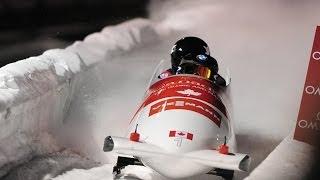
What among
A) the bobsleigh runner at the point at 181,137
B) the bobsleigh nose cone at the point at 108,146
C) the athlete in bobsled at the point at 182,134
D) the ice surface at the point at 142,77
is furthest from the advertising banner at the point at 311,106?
the bobsleigh nose cone at the point at 108,146

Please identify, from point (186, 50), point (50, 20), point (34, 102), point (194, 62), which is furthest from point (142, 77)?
point (50, 20)

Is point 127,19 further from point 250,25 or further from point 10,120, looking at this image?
point 10,120

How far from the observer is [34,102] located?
200 inches

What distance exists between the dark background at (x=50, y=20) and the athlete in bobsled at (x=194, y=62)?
13.0 feet

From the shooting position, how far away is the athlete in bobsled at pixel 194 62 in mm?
5348

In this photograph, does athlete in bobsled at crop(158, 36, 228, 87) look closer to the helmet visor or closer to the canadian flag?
the helmet visor

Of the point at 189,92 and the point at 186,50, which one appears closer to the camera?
the point at 189,92

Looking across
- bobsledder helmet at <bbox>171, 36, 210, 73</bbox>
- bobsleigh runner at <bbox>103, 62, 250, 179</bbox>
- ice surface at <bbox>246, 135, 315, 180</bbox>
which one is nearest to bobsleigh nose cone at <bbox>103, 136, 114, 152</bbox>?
bobsleigh runner at <bbox>103, 62, 250, 179</bbox>

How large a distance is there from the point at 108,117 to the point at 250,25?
24.4 feet

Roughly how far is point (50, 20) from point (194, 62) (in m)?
8.17

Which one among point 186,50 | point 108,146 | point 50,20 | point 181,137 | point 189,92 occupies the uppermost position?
point 50,20

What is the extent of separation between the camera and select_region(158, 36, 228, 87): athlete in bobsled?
5.35 meters

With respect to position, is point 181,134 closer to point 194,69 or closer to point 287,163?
point 287,163

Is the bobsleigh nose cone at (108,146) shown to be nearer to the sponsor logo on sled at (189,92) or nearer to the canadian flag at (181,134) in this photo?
the canadian flag at (181,134)
